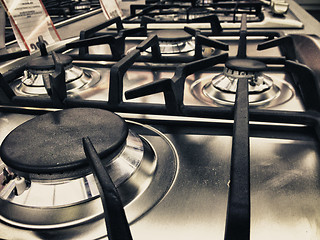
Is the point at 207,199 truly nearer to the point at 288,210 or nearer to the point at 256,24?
the point at 288,210

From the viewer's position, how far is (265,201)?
292 millimetres

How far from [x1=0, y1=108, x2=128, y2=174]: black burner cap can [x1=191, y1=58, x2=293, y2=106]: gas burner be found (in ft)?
0.73

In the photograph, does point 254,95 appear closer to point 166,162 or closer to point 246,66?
point 246,66

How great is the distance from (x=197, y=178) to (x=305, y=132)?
197 mm

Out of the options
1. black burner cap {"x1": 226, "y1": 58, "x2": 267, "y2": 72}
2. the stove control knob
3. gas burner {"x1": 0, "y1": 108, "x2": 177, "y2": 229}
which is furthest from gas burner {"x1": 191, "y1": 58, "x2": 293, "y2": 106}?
the stove control knob

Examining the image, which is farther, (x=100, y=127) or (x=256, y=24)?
(x=256, y=24)

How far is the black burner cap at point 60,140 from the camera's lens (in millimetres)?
269

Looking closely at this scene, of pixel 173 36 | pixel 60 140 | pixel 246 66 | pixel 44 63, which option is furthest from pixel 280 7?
pixel 60 140

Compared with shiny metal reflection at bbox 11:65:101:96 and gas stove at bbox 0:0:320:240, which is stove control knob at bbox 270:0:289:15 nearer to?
gas stove at bbox 0:0:320:240

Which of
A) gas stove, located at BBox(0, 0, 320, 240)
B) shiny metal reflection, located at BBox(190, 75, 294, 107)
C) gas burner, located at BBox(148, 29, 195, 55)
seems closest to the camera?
gas stove, located at BBox(0, 0, 320, 240)

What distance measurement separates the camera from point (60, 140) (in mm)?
306

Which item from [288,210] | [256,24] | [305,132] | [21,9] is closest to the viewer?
[288,210]

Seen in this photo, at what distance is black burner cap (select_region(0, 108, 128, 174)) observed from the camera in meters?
0.27

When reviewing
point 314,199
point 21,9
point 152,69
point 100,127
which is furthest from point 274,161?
point 21,9
